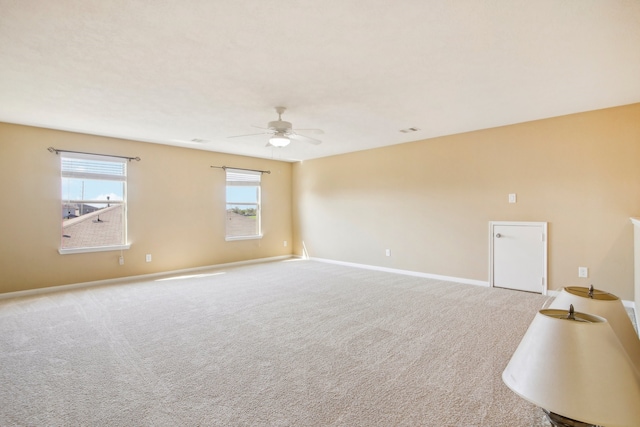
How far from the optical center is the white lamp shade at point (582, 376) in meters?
0.64

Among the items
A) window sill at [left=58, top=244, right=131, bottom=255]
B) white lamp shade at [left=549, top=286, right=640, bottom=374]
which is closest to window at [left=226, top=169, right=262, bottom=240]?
window sill at [left=58, top=244, right=131, bottom=255]

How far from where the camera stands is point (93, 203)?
5.34 metres

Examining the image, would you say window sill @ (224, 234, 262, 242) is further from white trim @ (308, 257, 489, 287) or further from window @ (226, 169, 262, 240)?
white trim @ (308, 257, 489, 287)

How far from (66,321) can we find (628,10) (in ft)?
18.3

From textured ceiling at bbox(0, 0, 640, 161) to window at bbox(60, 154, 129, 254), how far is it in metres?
0.90

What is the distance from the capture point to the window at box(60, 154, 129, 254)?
511cm

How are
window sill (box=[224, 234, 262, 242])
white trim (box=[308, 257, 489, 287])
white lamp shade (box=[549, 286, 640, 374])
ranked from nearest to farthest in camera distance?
white lamp shade (box=[549, 286, 640, 374]) < white trim (box=[308, 257, 489, 287]) < window sill (box=[224, 234, 262, 242])

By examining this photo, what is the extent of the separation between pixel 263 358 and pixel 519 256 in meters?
4.00

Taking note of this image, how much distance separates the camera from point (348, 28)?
2.30m

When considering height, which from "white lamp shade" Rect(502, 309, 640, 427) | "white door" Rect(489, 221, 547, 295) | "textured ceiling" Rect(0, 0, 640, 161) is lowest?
"white door" Rect(489, 221, 547, 295)

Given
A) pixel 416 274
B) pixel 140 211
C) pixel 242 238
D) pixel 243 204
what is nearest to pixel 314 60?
pixel 416 274

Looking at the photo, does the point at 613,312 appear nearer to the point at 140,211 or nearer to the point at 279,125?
the point at 279,125

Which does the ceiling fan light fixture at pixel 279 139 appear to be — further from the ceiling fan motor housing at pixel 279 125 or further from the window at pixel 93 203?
the window at pixel 93 203

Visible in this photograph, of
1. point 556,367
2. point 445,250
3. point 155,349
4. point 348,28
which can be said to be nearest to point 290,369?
point 155,349
